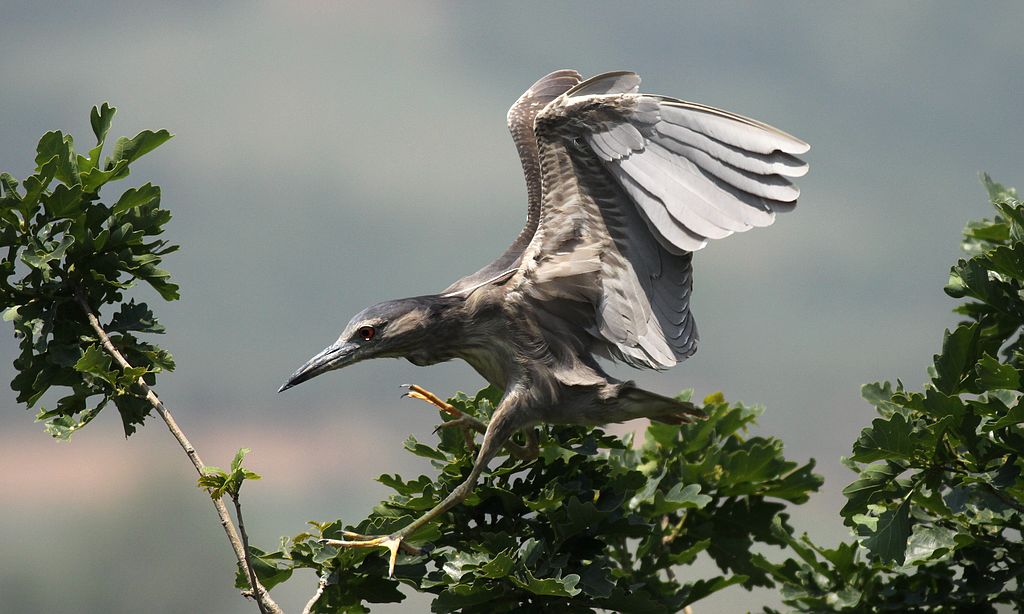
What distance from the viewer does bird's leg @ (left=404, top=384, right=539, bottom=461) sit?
428 centimetres

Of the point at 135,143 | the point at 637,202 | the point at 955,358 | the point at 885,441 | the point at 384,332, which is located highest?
the point at 135,143

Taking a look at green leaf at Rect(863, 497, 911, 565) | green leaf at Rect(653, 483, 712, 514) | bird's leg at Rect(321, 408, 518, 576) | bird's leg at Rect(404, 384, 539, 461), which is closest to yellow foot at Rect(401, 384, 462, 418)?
bird's leg at Rect(404, 384, 539, 461)

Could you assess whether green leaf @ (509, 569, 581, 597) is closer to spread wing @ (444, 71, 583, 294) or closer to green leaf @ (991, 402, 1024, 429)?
spread wing @ (444, 71, 583, 294)

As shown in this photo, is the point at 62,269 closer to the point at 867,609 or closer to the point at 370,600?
the point at 370,600

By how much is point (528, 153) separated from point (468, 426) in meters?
1.62

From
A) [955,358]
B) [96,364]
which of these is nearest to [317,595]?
[96,364]

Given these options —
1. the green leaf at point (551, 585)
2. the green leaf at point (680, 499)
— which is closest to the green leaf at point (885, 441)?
the green leaf at point (680, 499)

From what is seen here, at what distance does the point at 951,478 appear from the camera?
4.19 meters

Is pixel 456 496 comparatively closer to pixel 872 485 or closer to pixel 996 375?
pixel 872 485

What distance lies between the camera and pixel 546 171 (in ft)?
14.0

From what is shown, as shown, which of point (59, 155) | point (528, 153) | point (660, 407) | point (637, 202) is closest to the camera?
point (59, 155)

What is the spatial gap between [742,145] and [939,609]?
2246 mm

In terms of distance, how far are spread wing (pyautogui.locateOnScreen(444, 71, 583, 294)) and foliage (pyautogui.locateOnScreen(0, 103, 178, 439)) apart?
125 cm

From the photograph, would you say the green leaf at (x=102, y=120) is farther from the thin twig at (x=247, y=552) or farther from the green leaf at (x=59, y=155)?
the thin twig at (x=247, y=552)
